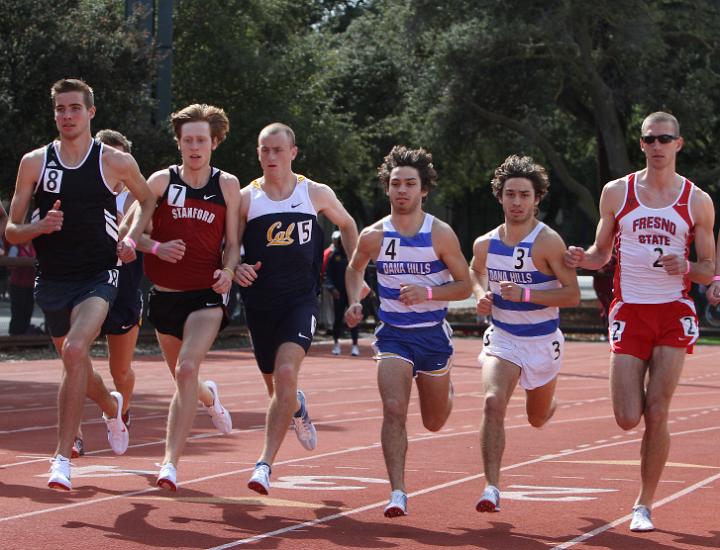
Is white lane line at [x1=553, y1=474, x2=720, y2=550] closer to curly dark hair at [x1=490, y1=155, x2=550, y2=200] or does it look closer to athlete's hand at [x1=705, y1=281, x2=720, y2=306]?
athlete's hand at [x1=705, y1=281, x2=720, y2=306]

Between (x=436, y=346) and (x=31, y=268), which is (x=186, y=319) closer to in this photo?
(x=436, y=346)

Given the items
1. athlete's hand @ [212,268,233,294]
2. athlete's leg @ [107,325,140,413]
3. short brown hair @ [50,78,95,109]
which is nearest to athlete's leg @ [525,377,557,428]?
athlete's hand @ [212,268,233,294]

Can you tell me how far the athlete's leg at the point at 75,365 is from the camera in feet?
25.6

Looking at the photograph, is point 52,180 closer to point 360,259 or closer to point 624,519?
point 360,259

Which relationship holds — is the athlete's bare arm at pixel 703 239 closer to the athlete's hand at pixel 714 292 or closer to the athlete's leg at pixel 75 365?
the athlete's hand at pixel 714 292

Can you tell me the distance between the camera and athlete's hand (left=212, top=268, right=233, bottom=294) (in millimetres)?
7914

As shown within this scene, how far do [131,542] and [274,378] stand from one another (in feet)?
5.50

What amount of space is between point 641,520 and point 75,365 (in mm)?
3216

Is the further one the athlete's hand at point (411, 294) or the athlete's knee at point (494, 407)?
the athlete's hand at point (411, 294)

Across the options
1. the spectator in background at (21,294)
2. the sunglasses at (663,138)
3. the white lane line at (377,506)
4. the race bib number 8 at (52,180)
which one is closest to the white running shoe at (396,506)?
the white lane line at (377,506)

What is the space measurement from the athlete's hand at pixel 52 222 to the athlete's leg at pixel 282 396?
Result: 146 centimetres

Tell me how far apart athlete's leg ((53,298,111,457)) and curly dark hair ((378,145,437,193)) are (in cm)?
182

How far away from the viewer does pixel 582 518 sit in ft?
24.6

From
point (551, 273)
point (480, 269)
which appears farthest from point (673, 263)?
point (480, 269)
